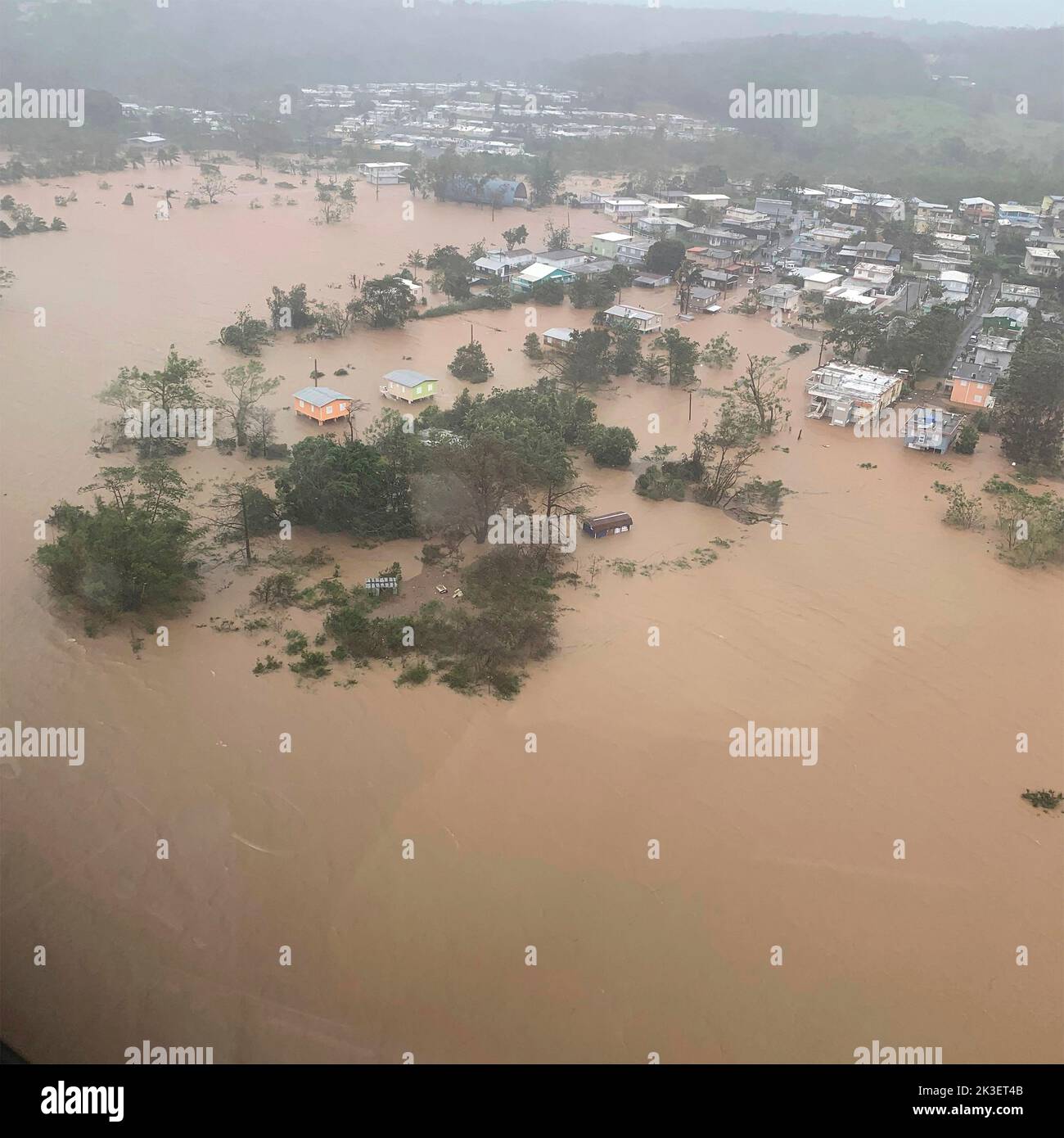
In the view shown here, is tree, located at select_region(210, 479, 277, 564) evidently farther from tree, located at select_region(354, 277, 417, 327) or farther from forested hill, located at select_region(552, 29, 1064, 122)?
forested hill, located at select_region(552, 29, 1064, 122)

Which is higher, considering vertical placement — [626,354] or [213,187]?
[213,187]

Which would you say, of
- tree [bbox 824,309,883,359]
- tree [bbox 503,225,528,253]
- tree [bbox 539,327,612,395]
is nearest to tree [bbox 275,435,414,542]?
tree [bbox 539,327,612,395]

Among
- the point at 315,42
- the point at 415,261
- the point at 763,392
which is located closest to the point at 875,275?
the point at 763,392

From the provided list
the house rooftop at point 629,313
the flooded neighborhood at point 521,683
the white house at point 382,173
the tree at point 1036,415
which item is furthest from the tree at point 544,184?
the tree at point 1036,415

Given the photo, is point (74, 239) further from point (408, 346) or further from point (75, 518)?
point (75, 518)

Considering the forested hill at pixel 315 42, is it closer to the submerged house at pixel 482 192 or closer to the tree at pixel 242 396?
the submerged house at pixel 482 192

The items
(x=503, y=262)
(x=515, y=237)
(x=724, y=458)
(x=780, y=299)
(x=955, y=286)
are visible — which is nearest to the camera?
(x=724, y=458)

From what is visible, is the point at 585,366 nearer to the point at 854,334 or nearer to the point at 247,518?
the point at 854,334
